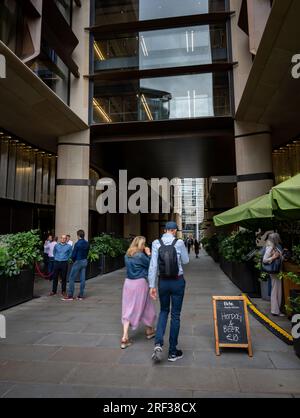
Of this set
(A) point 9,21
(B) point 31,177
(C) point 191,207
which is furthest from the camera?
(C) point 191,207

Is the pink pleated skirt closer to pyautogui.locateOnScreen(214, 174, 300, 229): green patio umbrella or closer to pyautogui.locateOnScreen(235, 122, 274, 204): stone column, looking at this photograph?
pyautogui.locateOnScreen(214, 174, 300, 229): green patio umbrella

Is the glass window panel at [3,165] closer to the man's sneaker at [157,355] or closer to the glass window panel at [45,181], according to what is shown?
the glass window panel at [45,181]

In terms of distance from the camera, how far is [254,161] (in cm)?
1534

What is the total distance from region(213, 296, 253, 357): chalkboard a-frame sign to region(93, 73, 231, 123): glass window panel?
12.8m

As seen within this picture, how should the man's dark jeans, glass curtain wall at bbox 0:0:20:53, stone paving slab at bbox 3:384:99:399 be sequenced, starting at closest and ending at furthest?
stone paving slab at bbox 3:384:99:399 → the man's dark jeans → glass curtain wall at bbox 0:0:20:53

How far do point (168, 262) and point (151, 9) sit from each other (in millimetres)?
17001

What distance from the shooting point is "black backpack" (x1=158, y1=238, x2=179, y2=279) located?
4254mm

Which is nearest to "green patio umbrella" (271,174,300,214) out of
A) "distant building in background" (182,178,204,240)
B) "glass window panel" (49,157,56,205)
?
"glass window panel" (49,157,56,205)

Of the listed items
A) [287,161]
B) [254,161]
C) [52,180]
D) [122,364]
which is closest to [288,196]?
[122,364]

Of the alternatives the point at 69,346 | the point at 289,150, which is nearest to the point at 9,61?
the point at 69,346

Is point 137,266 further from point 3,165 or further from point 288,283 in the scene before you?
point 3,165

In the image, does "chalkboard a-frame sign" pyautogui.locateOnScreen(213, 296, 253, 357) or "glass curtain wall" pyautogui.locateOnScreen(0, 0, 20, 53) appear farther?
"glass curtain wall" pyautogui.locateOnScreen(0, 0, 20, 53)

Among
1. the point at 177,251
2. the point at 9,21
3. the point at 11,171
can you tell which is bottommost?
the point at 177,251
